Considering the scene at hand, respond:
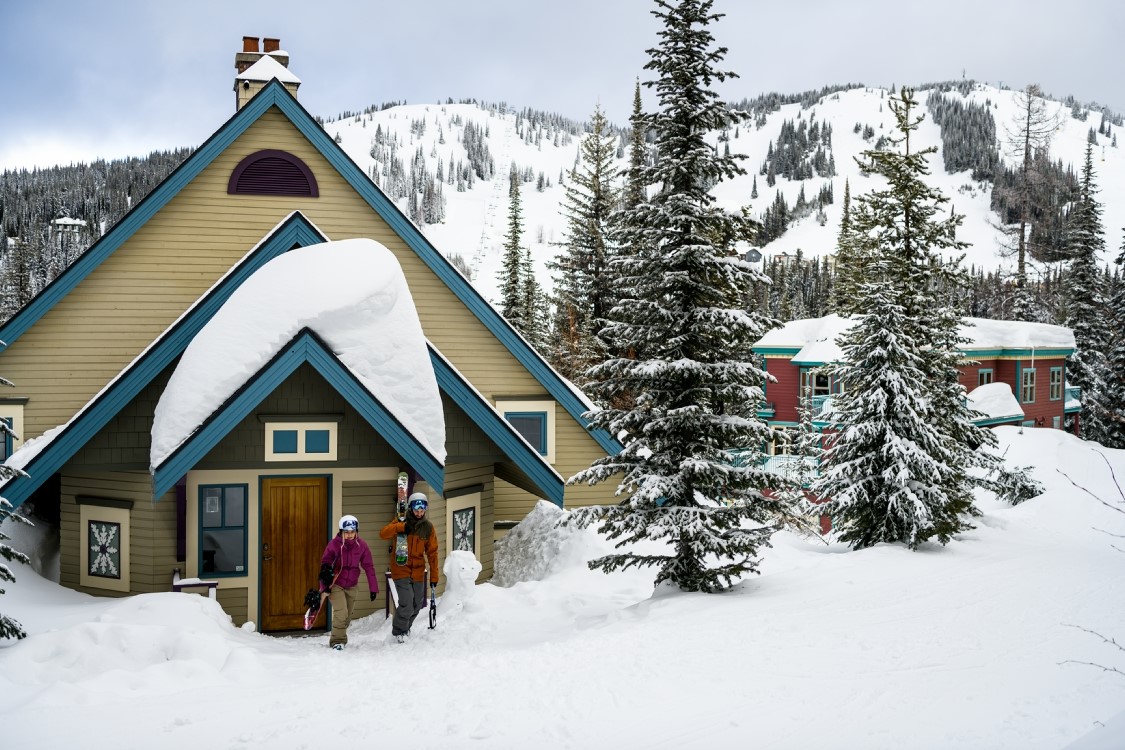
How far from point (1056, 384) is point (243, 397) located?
49.3 metres

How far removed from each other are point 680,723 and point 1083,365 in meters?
53.3

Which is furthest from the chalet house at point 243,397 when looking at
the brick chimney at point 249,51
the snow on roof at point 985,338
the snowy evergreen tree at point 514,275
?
the snow on roof at point 985,338

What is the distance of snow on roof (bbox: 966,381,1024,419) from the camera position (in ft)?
127

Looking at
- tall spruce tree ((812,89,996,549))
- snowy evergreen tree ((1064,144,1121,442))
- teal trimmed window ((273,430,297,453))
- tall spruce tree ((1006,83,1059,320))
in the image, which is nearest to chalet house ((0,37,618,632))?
teal trimmed window ((273,430,297,453))

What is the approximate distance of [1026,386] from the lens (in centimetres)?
4362

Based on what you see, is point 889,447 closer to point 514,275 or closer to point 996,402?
point 514,275

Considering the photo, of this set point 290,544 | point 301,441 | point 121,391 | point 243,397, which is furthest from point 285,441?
point 121,391

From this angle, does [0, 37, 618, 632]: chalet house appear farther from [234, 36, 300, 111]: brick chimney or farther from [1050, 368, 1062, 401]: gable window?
[1050, 368, 1062, 401]: gable window

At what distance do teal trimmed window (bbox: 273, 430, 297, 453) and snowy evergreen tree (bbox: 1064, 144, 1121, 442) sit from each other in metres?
47.9

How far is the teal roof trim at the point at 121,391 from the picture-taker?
11242 mm

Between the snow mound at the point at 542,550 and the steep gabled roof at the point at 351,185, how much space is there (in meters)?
2.19

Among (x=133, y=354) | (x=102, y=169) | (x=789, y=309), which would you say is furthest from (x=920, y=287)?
(x=102, y=169)

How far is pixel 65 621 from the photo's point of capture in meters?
9.51

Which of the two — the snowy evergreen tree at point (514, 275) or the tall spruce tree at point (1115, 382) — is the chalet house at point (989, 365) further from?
the snowy evergreen tree at point (514, 275)
